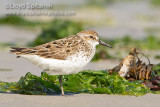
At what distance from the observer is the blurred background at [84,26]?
907cm

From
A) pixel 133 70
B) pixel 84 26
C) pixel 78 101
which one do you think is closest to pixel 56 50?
pixel 78 101

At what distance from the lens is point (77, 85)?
6168mm

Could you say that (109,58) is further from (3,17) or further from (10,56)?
(3,17)

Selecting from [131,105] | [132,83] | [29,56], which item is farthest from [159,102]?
[29,56]

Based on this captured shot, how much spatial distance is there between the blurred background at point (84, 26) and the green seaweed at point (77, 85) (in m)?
0.97

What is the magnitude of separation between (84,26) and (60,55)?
301 inches

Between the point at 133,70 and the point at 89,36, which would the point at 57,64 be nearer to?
the point at 89,36

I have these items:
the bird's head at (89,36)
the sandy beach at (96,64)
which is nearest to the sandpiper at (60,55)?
the bird's head at (89,36)

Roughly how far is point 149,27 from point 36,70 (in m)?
8.26

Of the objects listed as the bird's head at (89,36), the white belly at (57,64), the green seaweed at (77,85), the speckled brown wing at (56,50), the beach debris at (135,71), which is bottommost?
the green seaweed at (77,85)

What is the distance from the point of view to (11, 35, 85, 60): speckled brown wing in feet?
18.5

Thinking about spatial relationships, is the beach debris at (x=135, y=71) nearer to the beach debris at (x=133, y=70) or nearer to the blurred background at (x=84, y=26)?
the beach debris at (x=133, y=70)

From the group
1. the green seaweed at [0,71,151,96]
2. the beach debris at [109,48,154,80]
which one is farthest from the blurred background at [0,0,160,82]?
the beach debris at [109,48,154,80]

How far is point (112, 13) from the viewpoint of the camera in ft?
57.3
